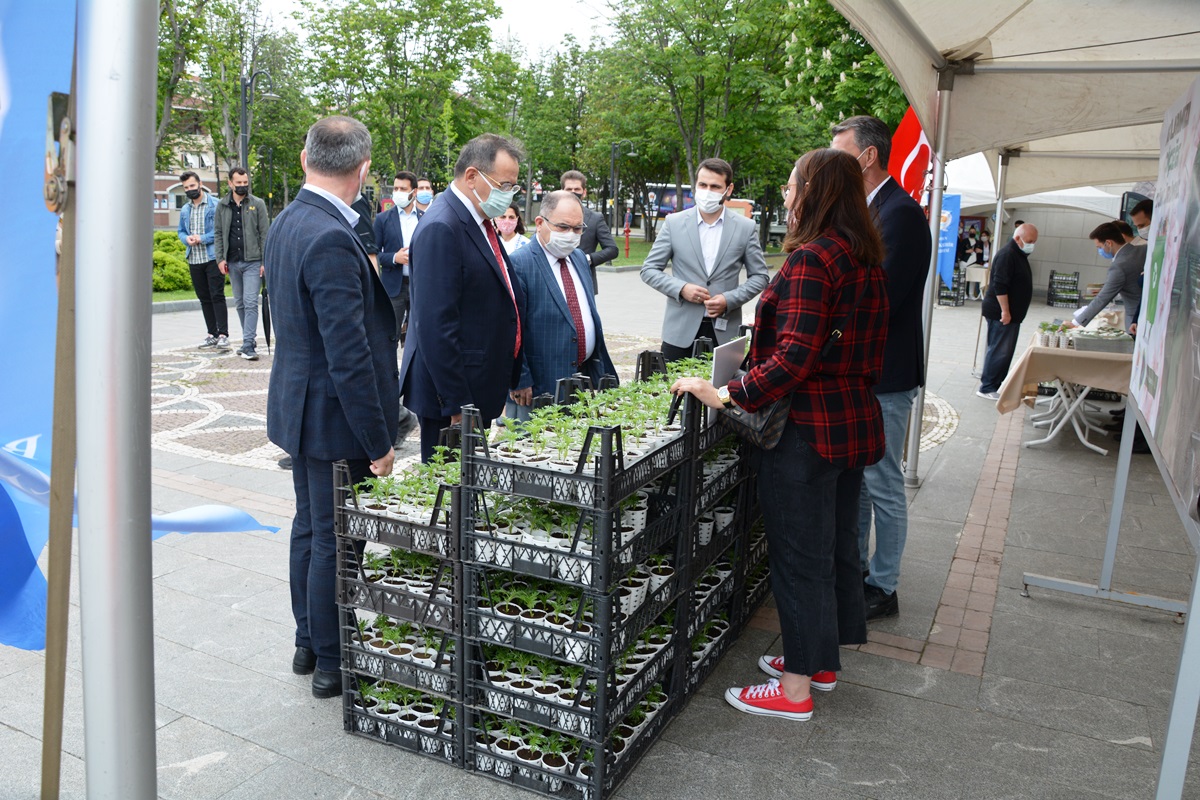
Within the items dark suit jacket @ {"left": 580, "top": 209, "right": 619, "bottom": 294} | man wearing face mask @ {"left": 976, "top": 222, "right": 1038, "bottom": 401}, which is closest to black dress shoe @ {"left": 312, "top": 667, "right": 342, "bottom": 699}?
dark suit jacket @ {"left": 580, "top": 209, "right": 619, "bottom": 294}

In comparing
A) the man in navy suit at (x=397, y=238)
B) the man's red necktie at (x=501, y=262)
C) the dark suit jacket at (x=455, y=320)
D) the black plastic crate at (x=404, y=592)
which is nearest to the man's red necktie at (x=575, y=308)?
the man's red necktie at (x=501, y=262)

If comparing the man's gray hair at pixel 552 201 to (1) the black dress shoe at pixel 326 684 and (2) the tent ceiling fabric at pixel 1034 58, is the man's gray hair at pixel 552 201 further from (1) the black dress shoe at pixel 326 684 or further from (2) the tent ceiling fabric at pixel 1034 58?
(1) the black dress shoe at pixel 326 684

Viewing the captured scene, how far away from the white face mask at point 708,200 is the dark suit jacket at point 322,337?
330cm

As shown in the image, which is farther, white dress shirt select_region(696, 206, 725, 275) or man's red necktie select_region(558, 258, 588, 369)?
white dress shirt select_region(696, 206, 725, 275)

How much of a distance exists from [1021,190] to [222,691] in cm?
1072

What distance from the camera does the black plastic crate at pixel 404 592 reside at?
317 cm

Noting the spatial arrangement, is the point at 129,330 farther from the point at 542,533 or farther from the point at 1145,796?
the point at 1145,796

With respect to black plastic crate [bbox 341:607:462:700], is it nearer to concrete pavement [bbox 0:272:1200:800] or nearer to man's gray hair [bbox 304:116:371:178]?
concrete pavement [bbox 0:272:1200:800]

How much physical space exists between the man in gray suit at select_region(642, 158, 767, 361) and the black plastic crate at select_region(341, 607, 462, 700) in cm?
360

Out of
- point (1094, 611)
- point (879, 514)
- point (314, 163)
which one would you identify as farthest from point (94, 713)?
point (1094, 611)

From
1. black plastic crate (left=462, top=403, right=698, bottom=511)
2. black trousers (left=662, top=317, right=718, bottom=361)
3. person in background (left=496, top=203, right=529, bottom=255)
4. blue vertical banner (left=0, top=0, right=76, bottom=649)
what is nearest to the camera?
blue vertical banner (left=0, top=0, right=76, bottom=649)

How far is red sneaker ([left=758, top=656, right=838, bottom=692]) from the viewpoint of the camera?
392 centimetres

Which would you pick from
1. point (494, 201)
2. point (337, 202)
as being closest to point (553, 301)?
point (494, 201)

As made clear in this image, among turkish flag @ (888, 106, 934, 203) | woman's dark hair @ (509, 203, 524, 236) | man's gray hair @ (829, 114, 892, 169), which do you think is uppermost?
turkish flag @ (888, 106, 934, 203)
